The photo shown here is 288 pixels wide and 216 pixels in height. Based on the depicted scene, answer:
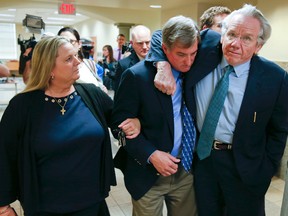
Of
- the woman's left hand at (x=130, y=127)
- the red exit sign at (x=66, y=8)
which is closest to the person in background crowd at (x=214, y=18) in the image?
the woman's left hand at (x=130, y=127)

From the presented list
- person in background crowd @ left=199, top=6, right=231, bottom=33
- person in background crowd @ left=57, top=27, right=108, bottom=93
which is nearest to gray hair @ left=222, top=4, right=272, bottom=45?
person in background crowd @ left=199, top=6, right=231, bottom=33

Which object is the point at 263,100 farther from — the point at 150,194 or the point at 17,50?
the point at 17,50

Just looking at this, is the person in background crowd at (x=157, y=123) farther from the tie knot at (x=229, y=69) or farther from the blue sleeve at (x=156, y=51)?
the tie knot at (x=229, y=69)

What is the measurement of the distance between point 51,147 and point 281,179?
2.99 m

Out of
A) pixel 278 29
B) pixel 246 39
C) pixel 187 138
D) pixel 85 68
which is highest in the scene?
pixel 278 29

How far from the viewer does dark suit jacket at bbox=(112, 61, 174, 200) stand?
4.34ft

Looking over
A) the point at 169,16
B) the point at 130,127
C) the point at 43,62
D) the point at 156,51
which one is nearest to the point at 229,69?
the point at 156,51

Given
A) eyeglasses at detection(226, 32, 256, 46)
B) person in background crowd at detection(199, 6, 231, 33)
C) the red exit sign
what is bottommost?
eyeglasses at detection(226, 32, 256, 46)

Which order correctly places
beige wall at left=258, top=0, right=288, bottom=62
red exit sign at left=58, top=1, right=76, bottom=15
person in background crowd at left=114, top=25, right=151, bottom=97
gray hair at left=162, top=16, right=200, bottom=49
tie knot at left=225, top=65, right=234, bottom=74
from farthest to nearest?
red exit sign at left=58, top=1, right=76, bottom=15, beige wall at left=258, top=0, right=288, bottom=62, person in background crowd at left=114, top=25, right=151, bottom=97, tie knot at left=225, top=65, right=234, bottom=74, gray hair at left=162, top=16, right=200, bottom=49

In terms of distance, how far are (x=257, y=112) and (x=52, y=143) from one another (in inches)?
38.5

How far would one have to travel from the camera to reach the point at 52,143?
4.13ft

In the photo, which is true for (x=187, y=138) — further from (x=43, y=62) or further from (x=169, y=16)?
(x=169, y=16)

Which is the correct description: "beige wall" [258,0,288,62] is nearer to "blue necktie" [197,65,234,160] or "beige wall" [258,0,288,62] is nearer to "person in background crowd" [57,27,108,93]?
"person in background crowd" [57,27,108,93]

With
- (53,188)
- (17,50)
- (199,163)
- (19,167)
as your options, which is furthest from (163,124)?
(17,50)
